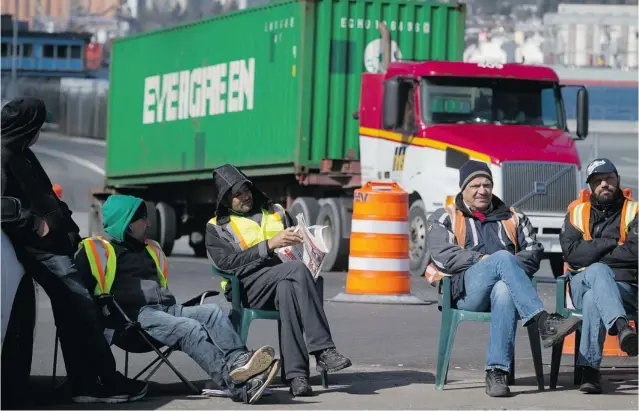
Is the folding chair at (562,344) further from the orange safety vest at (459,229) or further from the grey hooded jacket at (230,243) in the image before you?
the grey hooded jacket at (230,243)

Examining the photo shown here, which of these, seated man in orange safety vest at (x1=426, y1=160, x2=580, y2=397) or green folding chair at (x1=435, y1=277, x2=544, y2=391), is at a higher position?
seated man in orange safety vest at (x1=426, y1=160, x2=580, y2=397)

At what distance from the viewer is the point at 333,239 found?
2109 cm

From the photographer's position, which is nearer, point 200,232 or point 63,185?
point 200,232

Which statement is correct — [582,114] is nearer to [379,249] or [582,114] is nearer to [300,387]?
[379,249]

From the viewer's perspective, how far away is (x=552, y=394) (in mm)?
8844

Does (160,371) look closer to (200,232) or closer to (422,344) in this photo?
(422,344)

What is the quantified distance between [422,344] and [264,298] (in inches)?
113

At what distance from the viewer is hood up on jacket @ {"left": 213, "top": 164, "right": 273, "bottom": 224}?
9.02m

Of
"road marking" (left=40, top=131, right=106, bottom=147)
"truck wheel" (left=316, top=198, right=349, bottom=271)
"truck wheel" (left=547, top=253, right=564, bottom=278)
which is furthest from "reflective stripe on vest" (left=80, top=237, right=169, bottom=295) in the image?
"road marking" (left=40, top=131, right=106, bottom=147)

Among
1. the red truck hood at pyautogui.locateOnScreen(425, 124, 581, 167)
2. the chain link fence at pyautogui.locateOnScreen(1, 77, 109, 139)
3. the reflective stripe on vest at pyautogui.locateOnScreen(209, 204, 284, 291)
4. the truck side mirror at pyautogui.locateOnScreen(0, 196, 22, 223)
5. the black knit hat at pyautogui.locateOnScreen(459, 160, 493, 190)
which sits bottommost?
the reflective stripe on vest at pyautogui.locateOnScreen(209, 204, 284, 291)

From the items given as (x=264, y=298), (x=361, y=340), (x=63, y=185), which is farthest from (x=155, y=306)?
(x=63, y=185)

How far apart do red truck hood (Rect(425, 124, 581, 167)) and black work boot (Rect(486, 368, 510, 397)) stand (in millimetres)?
9732

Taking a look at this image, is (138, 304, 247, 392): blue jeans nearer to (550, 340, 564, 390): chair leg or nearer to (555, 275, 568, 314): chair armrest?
(550, 340, 564, 390): chair leg

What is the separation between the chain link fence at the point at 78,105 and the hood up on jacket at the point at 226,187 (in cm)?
7223
